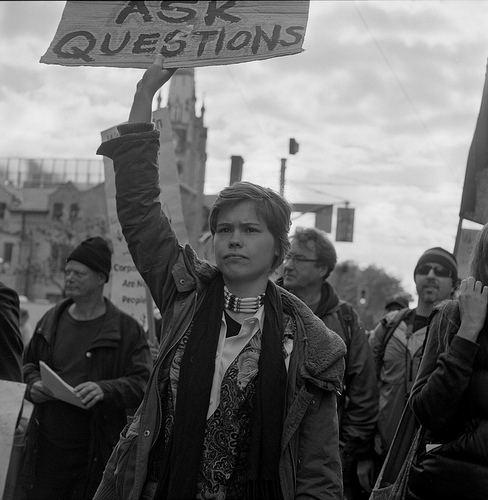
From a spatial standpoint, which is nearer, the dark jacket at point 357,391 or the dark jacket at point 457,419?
the dark jacket at point 457,419

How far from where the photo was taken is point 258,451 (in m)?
2.63

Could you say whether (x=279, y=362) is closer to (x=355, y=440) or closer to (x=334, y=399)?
(x=334, y=399)

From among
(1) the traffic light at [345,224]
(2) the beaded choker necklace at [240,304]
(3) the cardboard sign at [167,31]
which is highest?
(1) the traffic light at [345,224]

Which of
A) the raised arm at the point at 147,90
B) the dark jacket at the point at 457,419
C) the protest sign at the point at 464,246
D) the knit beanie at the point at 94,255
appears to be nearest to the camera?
the dark jacket at the point at 457,419

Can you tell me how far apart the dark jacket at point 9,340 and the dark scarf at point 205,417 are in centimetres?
124

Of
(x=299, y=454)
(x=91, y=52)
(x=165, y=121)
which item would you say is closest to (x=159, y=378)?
(x=299, y=454)

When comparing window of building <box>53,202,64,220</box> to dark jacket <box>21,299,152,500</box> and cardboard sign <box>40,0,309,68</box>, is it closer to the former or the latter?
dark jacket <box>21,299,152,500</box>

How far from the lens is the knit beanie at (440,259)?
5.44m

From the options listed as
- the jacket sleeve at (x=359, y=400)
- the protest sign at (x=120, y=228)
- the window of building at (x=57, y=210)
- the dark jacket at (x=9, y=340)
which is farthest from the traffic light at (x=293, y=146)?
the window of building at (x=57, y=210)

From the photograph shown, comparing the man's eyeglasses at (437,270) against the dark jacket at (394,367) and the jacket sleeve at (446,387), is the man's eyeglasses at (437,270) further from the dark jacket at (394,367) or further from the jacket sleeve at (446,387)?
the jacket sleeve at (446,387)

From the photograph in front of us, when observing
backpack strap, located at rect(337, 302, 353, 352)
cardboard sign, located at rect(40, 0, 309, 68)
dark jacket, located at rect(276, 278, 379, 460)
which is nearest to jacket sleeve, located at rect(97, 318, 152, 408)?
dark jacket, located at rect(276, 278, 379, 460)

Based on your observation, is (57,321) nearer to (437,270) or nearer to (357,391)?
(357,391)

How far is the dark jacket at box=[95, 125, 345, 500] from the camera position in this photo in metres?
2.71

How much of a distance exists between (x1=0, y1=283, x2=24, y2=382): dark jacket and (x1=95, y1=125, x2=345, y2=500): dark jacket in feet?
3.35
